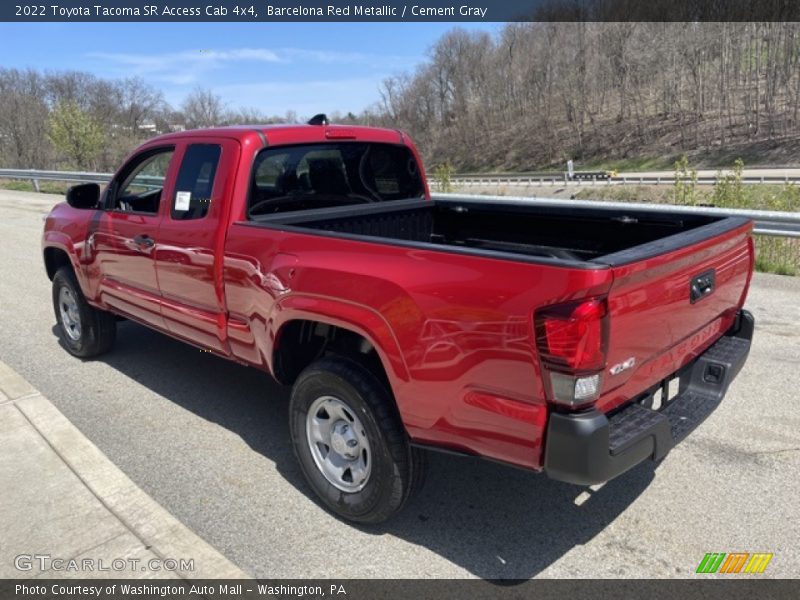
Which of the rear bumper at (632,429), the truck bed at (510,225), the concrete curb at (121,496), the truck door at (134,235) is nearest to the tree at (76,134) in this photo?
the truck door at (134,235)

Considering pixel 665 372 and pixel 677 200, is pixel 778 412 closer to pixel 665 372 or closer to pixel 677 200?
pixel 665 372

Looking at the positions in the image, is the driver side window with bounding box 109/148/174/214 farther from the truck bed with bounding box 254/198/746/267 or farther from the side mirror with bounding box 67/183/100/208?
the truck bed with bounding box 254/198/746/267

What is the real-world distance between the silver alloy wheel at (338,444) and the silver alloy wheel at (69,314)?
3.24 m

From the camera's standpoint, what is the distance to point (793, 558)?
9.32 ft

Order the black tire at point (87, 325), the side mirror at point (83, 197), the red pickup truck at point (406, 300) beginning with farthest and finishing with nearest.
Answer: the black tire at point (87, 325)
the side mirror at point (83, 197)
the red pickup truck at point (406, 300)

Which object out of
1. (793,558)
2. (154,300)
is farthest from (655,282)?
(154,300)

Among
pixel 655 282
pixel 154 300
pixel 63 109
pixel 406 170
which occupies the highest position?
pixel 63 109

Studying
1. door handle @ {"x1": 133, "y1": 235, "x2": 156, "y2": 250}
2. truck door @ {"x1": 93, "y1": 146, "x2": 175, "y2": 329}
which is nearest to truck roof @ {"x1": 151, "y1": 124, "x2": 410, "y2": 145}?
truck door @ {"x1": 93, "y1": 146, "x2": 175, "y2": 329}

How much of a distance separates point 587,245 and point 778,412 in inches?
64.1

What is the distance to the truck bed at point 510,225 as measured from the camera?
3869 mm

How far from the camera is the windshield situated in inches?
157

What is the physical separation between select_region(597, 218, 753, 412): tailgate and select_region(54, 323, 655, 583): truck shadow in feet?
2.67

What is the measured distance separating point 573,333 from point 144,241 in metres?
3.16

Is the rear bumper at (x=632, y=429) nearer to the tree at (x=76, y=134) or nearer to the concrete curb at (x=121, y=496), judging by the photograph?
the concrete curb at (x=121, y=496)
